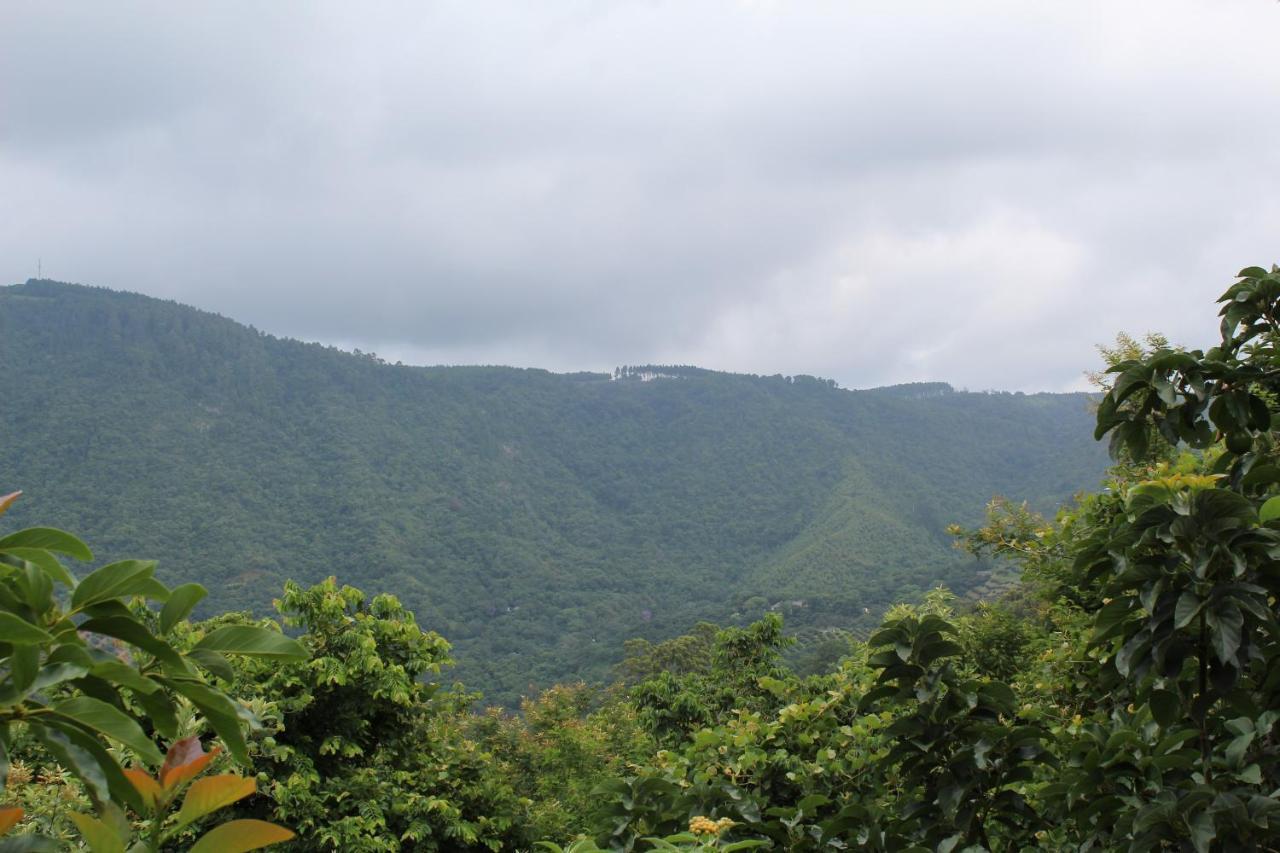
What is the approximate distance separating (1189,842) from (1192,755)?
10.8 inches

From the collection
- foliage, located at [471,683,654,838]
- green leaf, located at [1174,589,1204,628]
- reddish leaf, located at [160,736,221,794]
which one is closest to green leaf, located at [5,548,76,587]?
reddish leaf, located at [160,736,221,794]

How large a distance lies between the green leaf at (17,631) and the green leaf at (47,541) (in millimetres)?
151

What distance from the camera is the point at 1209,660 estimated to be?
2404 mm

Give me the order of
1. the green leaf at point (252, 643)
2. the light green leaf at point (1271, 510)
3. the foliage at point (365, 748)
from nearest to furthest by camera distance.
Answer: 1. the green leaf at point (252, 643)
2. the light green leaf at point (1271, 510)
3. the foliage at point (365, 748)

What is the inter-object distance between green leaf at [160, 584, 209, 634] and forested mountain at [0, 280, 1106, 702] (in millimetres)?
48842

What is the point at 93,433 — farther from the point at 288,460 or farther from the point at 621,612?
the point at 621,612

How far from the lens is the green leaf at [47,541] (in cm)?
116

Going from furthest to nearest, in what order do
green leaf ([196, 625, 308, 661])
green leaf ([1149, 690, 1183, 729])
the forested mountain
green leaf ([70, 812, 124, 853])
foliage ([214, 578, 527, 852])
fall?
1. the forested mountain
2. foliage ([214, 578, 527, 852])
3. green leaf ([1149, 690, 1183, 729])
4. green leaf ([196, 625, 308, 661])
5. green leaf ([70, 812, 124, 853])

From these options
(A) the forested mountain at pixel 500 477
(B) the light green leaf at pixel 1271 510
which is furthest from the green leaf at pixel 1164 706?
(A) the forested mountain at pixel 500 477

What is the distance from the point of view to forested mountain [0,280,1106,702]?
222 ft

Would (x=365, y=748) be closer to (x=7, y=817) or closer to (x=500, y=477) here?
(x=7, y=817)

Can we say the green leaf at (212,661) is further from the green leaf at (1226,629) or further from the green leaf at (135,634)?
the green leaf at (1226,629)

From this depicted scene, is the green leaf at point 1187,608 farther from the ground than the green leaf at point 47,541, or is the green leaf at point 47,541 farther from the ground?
the green leaf at point 47,541

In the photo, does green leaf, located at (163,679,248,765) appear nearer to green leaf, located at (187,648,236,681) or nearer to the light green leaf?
green leaf, located at (187,648,236,681)
